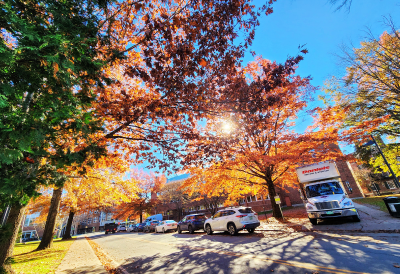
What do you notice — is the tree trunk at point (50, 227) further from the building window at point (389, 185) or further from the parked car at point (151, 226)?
the building window at point (389, 185)

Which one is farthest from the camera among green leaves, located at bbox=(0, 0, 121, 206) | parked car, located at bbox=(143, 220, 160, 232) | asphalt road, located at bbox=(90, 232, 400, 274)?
parked car, located at bbox=(143, 220, 160, 232)

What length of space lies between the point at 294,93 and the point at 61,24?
12.6 metres

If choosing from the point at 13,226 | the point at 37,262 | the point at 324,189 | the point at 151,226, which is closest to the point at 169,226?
the point at 151,226

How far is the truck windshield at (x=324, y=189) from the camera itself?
33.6ft

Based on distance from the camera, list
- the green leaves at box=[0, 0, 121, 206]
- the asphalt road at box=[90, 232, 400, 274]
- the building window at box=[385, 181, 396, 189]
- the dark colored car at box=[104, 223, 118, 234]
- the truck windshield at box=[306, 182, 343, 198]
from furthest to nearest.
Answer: the building window at box=[385, 181, 396, 189] → the dark colored car at box=[104, 223, 118, 234] → the truck windshield at box=[306, 182, 343, 198] → the asphalt road at box=[90, 232, 400, 274] → the green leaves at box=[0, 0, 121, 206]

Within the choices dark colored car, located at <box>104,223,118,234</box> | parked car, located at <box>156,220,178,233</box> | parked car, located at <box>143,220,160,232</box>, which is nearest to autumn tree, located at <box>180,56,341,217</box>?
parked car, located at <box>156,220,178,233</box>

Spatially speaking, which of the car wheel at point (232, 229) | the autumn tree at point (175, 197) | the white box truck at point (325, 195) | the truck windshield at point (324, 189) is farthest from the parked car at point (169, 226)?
the truck windshield at point (324, 189)

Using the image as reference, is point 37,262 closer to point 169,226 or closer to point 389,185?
point 169,226

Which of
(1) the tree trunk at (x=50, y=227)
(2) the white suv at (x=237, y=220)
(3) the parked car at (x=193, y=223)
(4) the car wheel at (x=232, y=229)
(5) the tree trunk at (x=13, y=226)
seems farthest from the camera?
(3) the parked car at (x=193, y=223)

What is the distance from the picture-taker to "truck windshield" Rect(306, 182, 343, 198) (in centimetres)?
1023

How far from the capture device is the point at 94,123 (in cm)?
423

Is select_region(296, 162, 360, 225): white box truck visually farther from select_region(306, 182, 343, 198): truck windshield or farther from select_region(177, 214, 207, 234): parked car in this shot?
select_region(177, 214, 207, 234): parked car

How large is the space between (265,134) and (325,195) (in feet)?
19.3

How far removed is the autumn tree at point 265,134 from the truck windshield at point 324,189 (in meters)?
1.76
